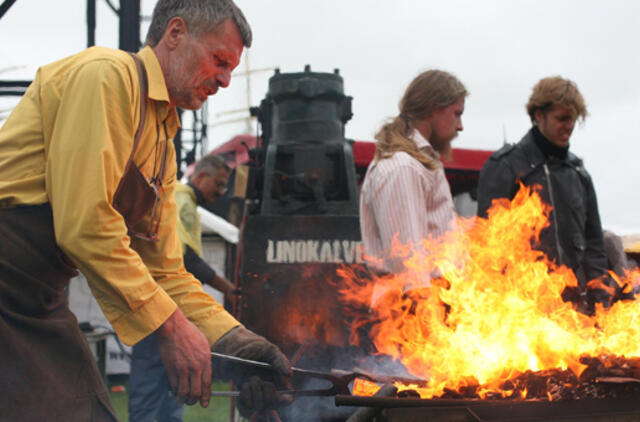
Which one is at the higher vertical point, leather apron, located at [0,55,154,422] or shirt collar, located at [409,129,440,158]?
shirt collar, located at [409,129,440,158]

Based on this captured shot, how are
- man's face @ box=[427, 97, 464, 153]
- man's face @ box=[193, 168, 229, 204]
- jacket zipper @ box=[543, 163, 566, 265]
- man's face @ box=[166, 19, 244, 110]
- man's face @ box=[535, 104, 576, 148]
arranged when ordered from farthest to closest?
man's face @ box=[193, 168, 229, 204], man's face @ box=[535, 104, 576, 148], jacket zipper @ box=[543, 163, 566, 265], man's face @ box=[427, 97, 464, 153], man's face @ box=[166, 19, 244, 110]

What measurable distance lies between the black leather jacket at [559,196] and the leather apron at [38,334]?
260cm

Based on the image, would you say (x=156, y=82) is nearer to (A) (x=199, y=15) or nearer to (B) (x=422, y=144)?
(A) (x=199, y=15)

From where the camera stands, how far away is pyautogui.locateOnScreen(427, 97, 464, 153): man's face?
10.9 feet

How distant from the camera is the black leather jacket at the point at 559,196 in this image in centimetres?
385

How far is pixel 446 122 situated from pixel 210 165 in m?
3.36

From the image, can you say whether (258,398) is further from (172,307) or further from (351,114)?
(351,114)

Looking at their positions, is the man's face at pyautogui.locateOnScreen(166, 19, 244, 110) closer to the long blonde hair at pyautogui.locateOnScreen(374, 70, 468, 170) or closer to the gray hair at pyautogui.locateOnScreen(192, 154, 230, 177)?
the long blonde hair at pyautogui.locateOnScreen(374, 70, 468, 170)

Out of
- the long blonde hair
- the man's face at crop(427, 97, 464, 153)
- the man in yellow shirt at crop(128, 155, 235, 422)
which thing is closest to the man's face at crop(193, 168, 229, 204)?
the man in yellow shirt at crop(128, 155, 235, 422)

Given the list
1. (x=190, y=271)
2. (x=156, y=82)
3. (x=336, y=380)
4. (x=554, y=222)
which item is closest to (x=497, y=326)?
(x=336, y=380)

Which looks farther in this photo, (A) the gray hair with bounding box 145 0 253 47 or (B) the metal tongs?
(B) the metal tongs

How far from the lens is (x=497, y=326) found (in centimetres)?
256

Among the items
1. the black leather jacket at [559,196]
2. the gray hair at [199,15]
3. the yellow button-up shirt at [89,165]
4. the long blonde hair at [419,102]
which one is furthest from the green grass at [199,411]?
the gray hair at [199,15]

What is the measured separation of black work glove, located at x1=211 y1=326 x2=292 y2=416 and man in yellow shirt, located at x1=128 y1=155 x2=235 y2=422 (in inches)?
108
